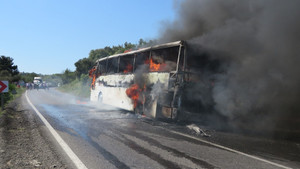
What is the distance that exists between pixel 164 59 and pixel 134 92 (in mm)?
2196

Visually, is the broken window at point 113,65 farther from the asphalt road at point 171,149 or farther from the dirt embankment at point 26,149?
the dirt embankment at point 26,149

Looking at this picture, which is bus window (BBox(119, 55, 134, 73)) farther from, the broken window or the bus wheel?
the bus wheel

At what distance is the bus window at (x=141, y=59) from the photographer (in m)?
9.42

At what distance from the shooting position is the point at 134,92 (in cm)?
980

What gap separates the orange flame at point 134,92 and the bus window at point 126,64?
91 cm

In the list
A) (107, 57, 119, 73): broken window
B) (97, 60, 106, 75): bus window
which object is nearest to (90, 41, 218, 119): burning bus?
(107, 57, 119, 73): broken window

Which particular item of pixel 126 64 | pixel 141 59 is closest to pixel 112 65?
pixel 126 64

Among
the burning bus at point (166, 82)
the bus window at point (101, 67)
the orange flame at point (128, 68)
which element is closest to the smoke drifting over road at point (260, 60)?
the burning bus at point (166, 82)

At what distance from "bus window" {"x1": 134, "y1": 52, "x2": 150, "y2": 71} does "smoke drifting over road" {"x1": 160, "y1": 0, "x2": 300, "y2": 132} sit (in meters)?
2.30

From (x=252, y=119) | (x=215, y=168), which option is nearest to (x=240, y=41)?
(x=252, y=119)

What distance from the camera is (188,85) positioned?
7.70 m

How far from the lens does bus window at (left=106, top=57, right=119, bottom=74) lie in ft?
39.1

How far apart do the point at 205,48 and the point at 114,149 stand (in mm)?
4760

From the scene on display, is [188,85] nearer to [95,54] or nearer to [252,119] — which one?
[252,119]
